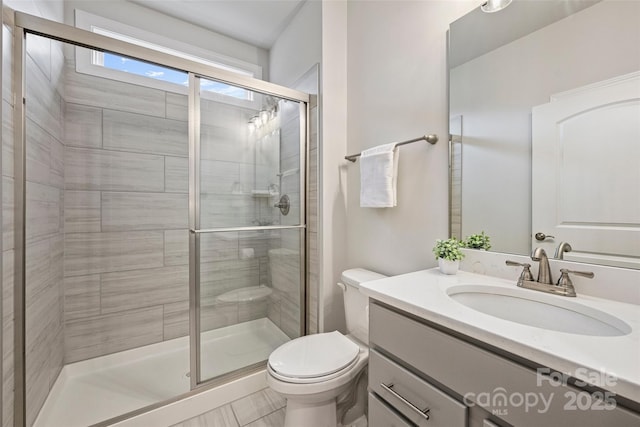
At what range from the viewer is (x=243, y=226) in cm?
177

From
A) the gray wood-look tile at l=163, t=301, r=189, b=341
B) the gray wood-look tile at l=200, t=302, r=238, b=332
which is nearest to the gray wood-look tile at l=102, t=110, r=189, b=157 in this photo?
the gray wood-look tile at l=200, t=302, r=238, b=332

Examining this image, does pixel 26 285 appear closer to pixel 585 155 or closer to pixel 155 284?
pixel 155 284

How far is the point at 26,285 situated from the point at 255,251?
43.6 inches

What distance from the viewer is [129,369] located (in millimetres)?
1913

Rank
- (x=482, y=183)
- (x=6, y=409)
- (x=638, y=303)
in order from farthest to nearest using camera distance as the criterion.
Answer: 1. (x=482, y=183)
2. (x=6, y=409)
3. (x=638, y=303)

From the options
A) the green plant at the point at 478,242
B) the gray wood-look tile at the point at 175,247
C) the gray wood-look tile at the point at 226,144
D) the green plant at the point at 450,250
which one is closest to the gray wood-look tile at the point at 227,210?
the gray wood-look tile at the point at 226,144

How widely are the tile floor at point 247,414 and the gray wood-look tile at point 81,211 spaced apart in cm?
144

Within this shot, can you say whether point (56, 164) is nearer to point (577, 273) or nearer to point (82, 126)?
point (82, 126)

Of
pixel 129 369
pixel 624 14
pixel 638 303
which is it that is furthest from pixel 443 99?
pixel 129 369

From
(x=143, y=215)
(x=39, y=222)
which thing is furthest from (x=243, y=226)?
(x=39, y=222)

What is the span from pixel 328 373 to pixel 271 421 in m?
0.58

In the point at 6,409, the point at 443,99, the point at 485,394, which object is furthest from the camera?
the point at 443,99

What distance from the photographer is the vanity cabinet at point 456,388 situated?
0.50 metres

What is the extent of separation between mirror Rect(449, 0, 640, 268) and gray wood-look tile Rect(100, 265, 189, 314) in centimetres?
210
